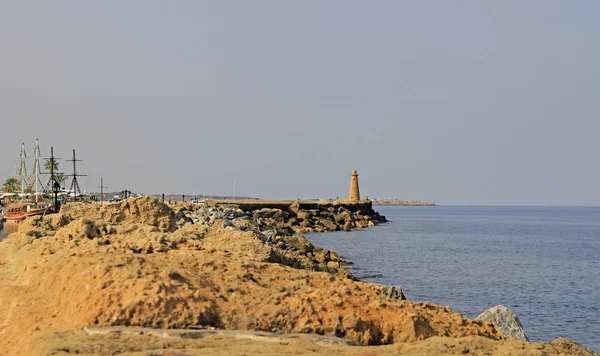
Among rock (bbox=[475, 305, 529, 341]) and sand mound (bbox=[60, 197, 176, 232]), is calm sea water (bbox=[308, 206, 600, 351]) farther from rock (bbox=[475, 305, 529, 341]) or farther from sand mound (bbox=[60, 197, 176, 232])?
sand mound (bbox=[60, 197, 176, 232])

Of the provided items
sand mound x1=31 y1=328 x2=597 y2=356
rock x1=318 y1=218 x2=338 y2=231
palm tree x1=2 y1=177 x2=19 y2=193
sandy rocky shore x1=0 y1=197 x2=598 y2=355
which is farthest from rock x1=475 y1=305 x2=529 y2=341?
palm tree x1=2 y1=177 x2=19 y2=193

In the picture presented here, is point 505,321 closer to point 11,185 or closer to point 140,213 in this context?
point 140,213

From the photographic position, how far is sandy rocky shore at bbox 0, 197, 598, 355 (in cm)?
685

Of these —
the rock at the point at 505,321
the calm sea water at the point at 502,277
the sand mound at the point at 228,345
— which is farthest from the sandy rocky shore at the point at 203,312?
the calm sea water at the point at 502,277

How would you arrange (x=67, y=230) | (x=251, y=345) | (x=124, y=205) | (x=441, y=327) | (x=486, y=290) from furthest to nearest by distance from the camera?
(x=486, y=290) → (x=124, y=205) → (x=67, y=230) → (x=441, y=327) → (x=251, y=345)

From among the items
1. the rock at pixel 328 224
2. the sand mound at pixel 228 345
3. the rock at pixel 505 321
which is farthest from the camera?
the rock at pixel 328 224

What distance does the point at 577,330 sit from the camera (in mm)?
19812

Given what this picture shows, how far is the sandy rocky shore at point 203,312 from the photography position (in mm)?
6852

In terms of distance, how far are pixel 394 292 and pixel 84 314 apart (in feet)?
24.0

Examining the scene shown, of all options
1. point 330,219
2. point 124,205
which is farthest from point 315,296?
point 330,219

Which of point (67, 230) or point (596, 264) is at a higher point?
point (67, 230)

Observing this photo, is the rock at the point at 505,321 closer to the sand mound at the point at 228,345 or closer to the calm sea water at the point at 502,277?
the sand mound at the point at 228,345

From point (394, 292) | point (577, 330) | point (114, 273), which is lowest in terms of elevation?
point (577, 330)

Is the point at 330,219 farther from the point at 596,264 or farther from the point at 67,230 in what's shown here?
the point at 67,230
